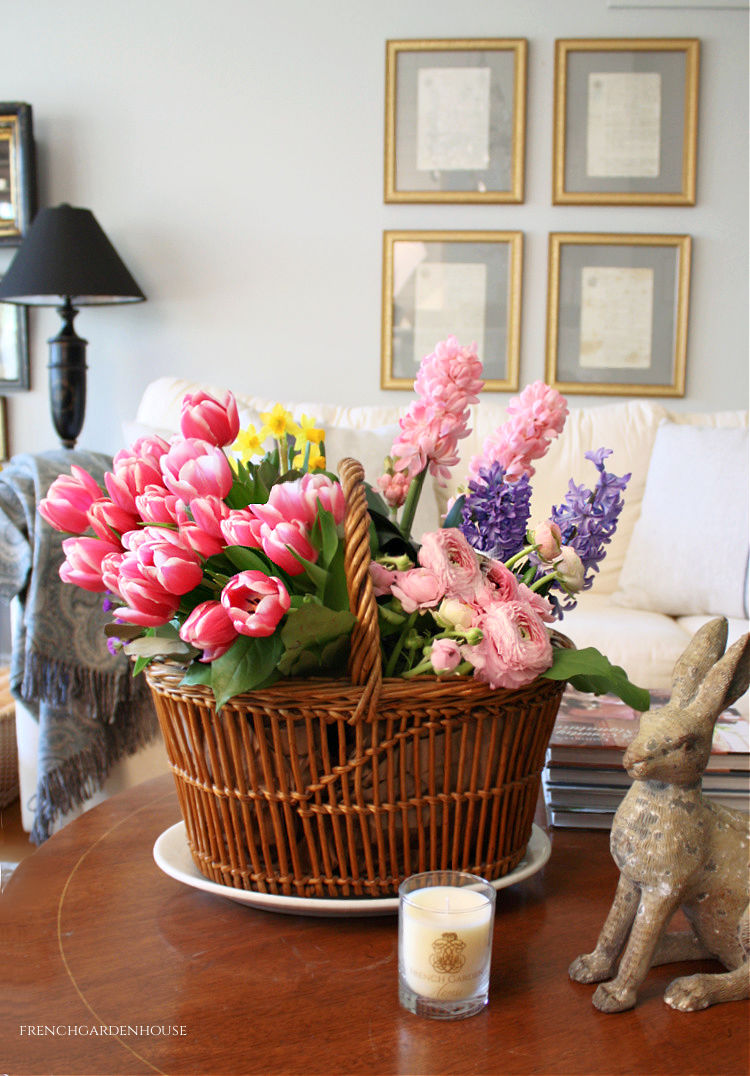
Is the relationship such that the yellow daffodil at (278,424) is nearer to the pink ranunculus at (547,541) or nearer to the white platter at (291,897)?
the pink ranunculus at (547,541)

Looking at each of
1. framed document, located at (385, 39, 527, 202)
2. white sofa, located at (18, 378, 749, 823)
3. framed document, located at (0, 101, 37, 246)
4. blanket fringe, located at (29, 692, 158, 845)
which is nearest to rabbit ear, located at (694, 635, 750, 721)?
white sofa, located at (18, 378, 749, 823)

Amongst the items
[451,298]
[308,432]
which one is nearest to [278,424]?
[308,432]

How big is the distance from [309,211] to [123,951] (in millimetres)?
2661

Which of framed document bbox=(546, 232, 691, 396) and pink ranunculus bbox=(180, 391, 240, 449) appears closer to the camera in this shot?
pink ranunculus bbox=(180, 391, 240, 449)

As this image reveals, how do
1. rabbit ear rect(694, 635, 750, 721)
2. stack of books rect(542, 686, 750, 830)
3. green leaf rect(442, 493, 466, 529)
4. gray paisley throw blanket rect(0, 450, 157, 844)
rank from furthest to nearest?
gray paisley throw blanket rect(0, 450, 157, 844), stack of books rect(542, 686, 750, 830), green leaf rect(442, 493, 466, 529), rabbit ear rect(694, 635, 750, 721)

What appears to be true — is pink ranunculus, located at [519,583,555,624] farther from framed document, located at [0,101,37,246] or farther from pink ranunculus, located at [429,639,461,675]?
framed document, located at [0,101,37,246]

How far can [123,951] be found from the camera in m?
0.66

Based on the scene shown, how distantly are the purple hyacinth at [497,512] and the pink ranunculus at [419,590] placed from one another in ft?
0.34

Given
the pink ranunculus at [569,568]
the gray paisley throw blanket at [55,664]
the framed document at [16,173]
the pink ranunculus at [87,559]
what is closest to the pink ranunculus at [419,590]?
the pink ranunculus at [569,568]

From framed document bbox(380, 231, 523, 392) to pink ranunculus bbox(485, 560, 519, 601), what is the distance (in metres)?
2.32

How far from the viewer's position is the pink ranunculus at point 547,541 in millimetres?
695

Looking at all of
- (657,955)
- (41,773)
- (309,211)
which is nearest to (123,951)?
(657,955)

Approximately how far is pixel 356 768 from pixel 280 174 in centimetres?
268

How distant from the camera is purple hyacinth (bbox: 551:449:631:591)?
0.73m
